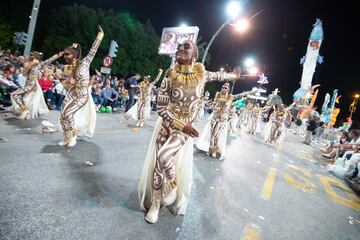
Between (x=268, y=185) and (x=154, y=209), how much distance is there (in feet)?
12.4

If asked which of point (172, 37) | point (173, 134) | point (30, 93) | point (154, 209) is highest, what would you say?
point (172, 37)

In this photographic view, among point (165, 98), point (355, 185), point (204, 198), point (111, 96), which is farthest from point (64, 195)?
point (111, 96)

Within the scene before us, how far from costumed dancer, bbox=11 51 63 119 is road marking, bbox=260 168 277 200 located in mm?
7174

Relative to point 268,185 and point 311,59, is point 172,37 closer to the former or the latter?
point 268,185

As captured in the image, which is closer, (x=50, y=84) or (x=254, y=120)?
(x=50, y=84)

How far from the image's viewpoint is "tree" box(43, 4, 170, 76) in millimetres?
34750

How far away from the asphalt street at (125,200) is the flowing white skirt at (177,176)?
145mm

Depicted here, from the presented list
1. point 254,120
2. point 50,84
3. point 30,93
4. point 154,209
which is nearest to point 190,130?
point 154,209

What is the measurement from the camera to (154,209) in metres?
3.36

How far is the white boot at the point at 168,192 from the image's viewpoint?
3484 millimetres

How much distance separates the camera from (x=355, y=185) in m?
8.08

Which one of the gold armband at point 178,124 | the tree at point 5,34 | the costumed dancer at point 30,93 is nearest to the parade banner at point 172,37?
the costumed dancer at point 30,93

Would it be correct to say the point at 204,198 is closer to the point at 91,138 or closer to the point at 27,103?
the point at 91,138

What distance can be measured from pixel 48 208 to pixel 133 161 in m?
2.82
